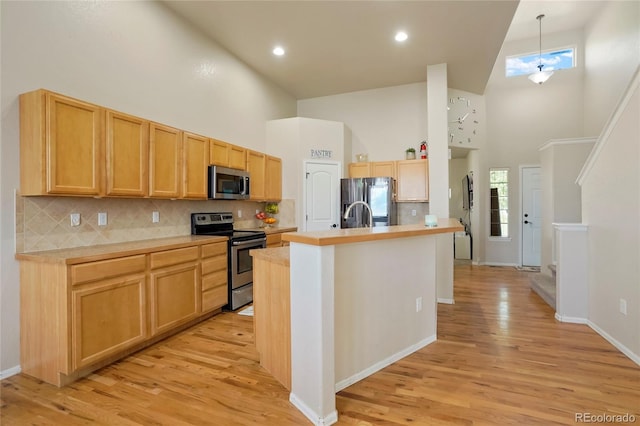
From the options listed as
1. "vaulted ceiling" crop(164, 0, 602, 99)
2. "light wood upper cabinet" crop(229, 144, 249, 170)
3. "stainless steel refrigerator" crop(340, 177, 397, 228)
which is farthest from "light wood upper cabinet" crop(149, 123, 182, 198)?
"stainless steel refrigerator" crop(340, 177, 397, 228)

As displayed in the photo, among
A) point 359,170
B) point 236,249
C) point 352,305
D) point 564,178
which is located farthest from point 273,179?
point 564,178

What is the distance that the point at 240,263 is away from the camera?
160 inches

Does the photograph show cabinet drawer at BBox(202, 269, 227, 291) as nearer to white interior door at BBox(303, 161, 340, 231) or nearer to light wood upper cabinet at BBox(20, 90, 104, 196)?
light wood upper cabinet at BBox(20, 90, 104, 196)

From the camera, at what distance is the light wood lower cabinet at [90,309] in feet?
7.34

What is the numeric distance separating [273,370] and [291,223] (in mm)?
3516

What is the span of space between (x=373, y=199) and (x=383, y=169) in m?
0.72

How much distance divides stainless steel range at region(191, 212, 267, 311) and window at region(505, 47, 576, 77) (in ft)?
22.0

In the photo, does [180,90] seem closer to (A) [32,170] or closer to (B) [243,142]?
(B) [243,142]

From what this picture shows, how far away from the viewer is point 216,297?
367 cm

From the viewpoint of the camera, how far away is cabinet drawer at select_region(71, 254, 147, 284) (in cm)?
227

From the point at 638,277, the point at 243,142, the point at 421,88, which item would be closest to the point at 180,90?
the point at 243,142

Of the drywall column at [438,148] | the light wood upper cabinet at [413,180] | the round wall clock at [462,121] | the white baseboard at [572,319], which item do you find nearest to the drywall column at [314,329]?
the white baseboard at [572,319]

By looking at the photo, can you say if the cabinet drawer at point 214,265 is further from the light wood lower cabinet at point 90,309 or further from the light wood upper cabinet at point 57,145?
the light wood upper cabinet at point 57,145
